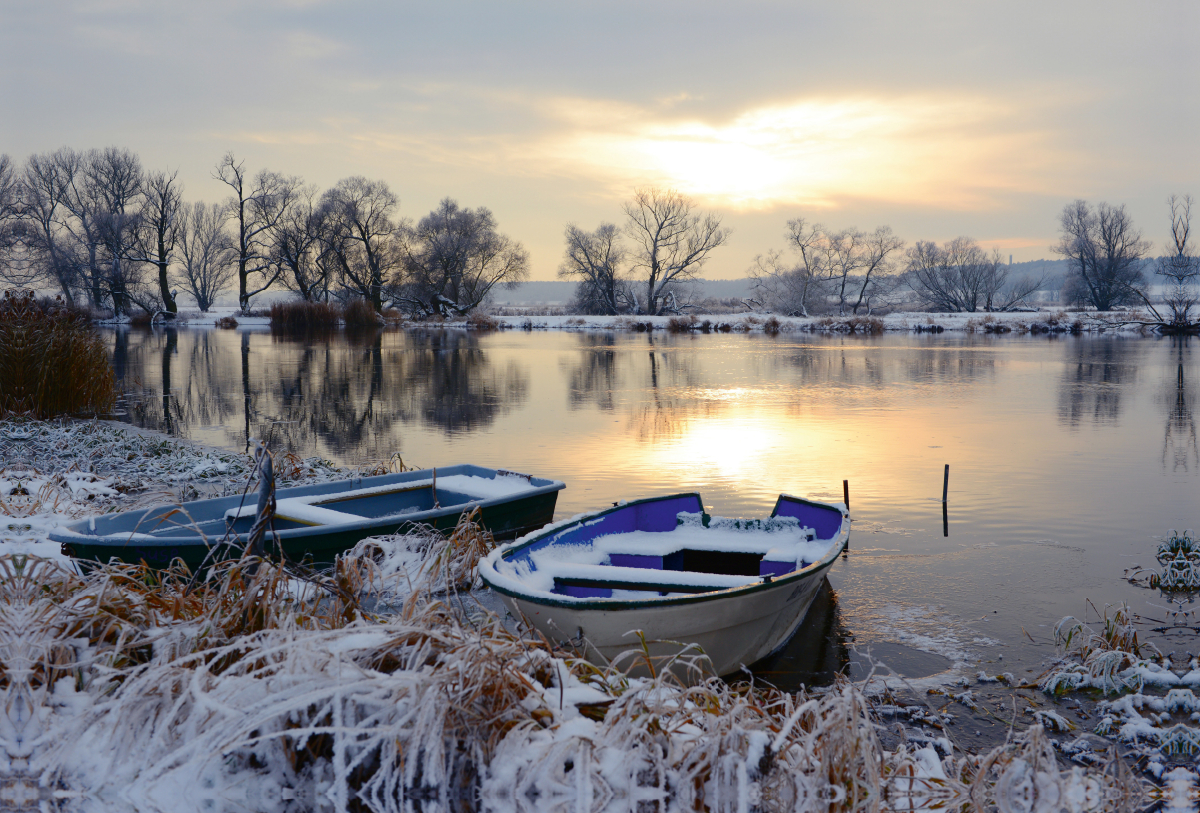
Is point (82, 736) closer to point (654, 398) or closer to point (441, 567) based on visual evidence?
point (441, 567)

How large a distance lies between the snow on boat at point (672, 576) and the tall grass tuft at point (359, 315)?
48.0 meters

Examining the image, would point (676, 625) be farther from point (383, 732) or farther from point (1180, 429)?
point (1180, 429)

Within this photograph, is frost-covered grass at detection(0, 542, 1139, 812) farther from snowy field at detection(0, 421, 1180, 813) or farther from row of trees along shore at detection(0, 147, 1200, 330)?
row of trees along shore at detection(0, 147, 1200, 330)

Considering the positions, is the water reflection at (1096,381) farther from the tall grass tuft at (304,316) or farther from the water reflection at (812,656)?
the tall grass tuft at (304,316)

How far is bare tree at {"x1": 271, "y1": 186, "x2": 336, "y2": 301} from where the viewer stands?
5534 cm

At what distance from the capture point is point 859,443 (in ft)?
43.6

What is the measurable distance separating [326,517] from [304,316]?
4771 centimetres

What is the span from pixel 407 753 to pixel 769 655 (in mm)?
3292

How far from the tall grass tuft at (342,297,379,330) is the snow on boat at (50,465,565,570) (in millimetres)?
45672

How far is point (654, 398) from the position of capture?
18.8m

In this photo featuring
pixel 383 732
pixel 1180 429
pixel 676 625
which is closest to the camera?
pixel 383 732

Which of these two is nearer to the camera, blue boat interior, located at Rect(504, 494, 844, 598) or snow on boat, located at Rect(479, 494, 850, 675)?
snow on boat, located at Rect(479, 494, 850, 675)

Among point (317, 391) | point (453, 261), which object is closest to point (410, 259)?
point (453, 261)

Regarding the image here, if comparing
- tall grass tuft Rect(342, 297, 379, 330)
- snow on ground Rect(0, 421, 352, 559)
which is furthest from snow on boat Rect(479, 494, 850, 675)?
tall grass tuft Rect(342, 297, 379, 330)
